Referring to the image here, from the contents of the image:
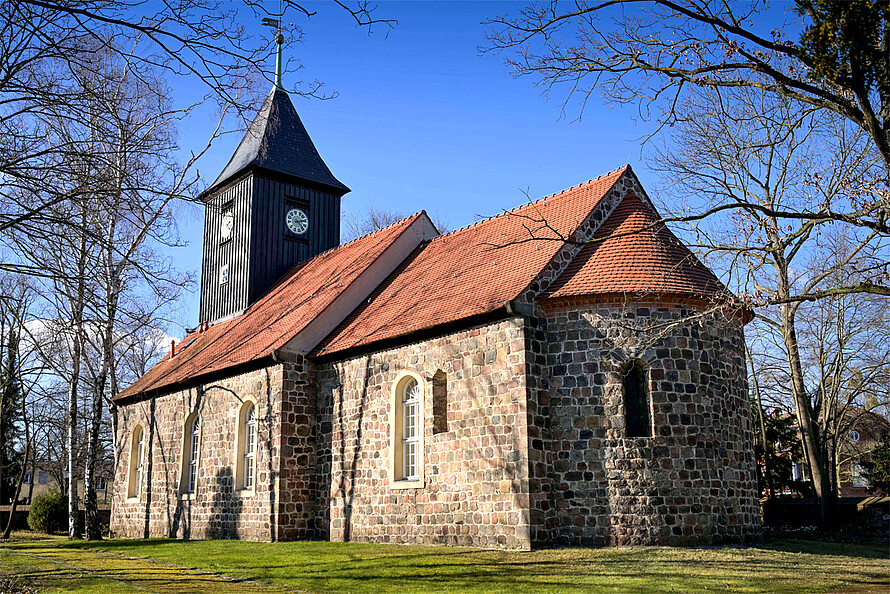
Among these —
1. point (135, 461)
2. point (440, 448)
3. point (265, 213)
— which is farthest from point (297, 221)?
point (440, 448)

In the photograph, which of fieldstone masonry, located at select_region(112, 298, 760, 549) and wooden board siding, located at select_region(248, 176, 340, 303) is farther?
wooden board siding, located at select_region(248, 176, 340, 303)

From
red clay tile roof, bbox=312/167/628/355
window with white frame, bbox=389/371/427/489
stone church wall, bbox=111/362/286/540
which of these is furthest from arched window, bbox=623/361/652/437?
stone church wall, bbox=111/362/286/540

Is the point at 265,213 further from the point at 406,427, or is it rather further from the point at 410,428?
the point at 410,428

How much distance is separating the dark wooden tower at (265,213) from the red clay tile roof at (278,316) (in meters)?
0.74

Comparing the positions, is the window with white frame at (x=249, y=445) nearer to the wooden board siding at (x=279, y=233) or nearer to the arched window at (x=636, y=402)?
the wooden board siding at (x=279, y=233)

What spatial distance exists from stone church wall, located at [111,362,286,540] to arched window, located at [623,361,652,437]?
744 cm

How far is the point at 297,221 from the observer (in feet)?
78.3

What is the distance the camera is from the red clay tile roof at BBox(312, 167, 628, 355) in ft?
46.7

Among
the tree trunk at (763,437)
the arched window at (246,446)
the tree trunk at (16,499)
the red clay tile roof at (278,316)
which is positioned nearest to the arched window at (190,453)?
the red clay tile roof at (278,316)

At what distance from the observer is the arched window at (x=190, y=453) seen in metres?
19.9

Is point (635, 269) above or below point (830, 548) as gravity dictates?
above

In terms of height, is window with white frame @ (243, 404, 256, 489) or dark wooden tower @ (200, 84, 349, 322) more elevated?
dark wooden tower @ (200, 84, 349, 322)

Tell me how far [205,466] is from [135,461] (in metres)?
5.66

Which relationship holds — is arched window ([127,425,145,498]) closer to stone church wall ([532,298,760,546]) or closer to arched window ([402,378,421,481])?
arched window ([402,378,421,481])
